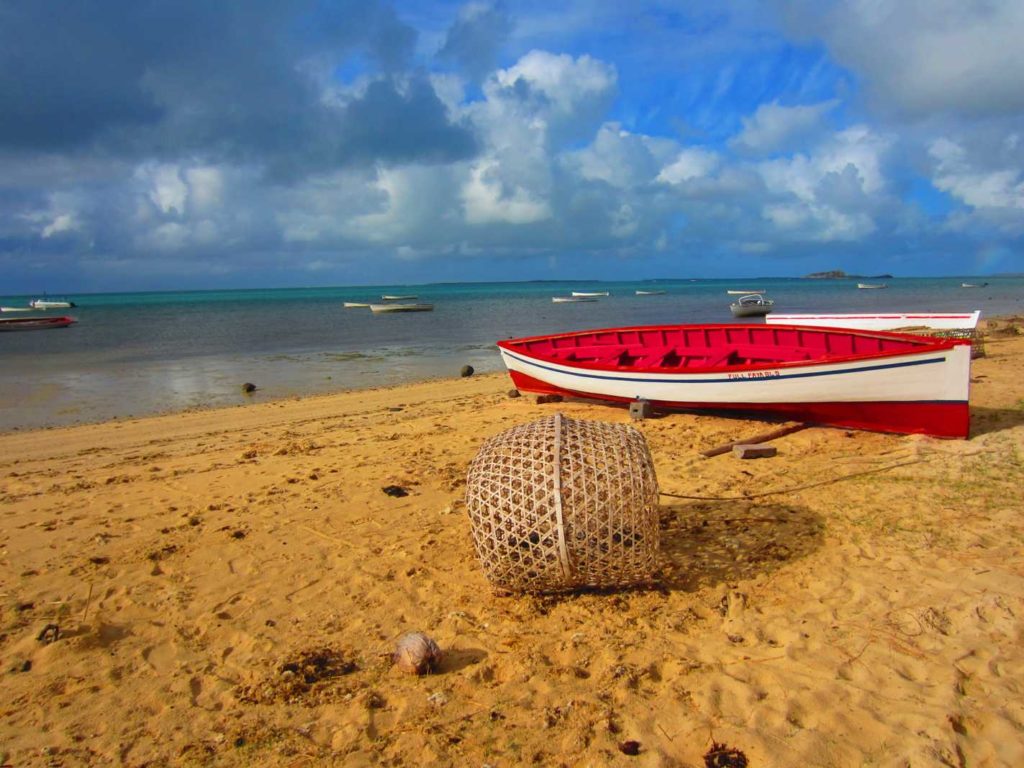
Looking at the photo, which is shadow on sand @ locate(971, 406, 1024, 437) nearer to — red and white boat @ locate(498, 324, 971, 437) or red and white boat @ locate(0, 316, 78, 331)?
red and white boat @ locate(498, 324, 971, 437)

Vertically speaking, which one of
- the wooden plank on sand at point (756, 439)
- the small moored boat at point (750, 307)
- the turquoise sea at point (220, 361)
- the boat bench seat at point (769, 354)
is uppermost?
the boat bench seat at point (769, 354)

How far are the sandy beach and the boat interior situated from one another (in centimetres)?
311

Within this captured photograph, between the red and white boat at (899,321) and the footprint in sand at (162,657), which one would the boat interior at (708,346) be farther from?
the footprint in sand at (162,657)

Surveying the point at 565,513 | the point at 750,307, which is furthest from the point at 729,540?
the point at 750,307

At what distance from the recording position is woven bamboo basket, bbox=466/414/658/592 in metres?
4.53

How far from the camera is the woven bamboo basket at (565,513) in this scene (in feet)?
14.9

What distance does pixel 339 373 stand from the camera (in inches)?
843

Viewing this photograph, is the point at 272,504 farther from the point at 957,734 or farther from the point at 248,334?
the point at 248,334

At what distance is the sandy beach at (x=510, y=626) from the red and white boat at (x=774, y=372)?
767 millimetres

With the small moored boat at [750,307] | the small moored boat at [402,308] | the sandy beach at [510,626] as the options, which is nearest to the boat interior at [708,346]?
the sandy beach at [510,626]

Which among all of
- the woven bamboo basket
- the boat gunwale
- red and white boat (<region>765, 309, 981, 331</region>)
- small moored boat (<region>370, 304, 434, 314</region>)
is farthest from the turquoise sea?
the woven bamboo basket

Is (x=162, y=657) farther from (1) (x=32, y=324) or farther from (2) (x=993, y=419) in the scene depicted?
(1) (x=32, y=324)

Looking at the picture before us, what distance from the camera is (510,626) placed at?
→ 460cm

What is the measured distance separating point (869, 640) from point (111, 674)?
4770 mm
